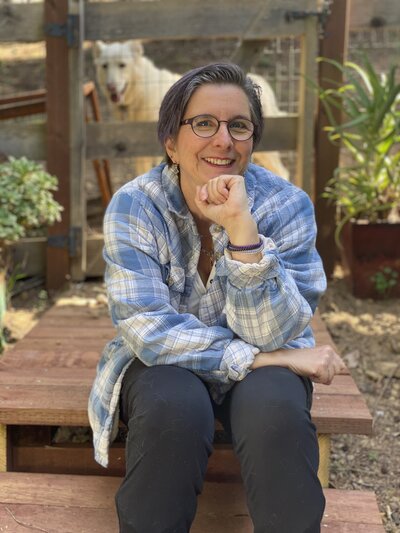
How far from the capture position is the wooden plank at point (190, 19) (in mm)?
4059

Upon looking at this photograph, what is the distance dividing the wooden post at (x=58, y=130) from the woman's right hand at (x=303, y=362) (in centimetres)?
264

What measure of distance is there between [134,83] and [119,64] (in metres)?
0.25

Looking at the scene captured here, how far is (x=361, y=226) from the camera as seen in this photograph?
4102mm

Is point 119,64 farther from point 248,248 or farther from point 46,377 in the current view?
point 248,248

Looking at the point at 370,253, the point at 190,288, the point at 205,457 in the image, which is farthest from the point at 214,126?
the point at 370,253

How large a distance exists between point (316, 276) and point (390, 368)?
151 centimetres

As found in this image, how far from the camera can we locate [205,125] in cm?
194

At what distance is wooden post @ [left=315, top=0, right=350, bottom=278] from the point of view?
4.12 metres

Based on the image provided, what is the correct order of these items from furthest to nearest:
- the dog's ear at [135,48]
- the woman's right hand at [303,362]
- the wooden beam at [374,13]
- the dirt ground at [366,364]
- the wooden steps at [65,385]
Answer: the dog's ear at [135,48] → the wooden beam at [374,13] → the dirt ground at [366,364] → the wooden steps at [65,385] → the woman's right hand at [303,362]

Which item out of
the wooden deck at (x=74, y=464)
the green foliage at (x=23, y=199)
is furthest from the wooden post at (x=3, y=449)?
the green foliage at (x=23, y=199)

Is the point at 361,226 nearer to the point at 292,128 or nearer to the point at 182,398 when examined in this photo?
the point at 292,128

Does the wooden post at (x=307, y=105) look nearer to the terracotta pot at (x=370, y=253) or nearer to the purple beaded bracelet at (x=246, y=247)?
the terracotta pot at (x=370, y=253)

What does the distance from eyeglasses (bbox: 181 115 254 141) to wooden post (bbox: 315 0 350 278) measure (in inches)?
91.7

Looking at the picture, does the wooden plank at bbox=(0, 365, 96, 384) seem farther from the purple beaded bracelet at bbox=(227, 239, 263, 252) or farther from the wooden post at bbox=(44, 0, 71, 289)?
the wooden post at bbox=(44, 0, 71, 289)
